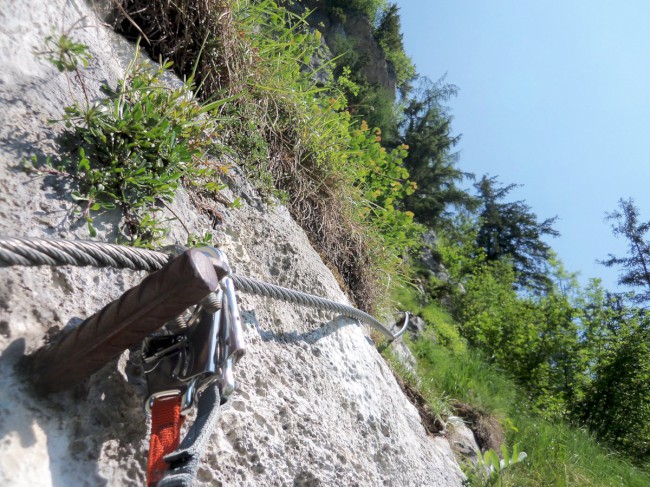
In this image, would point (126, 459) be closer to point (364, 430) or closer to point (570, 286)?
point (364, 430)

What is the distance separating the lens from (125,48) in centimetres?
255

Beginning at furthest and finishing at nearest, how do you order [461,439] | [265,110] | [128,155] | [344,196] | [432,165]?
[432,165], [461,439], [344,196], [265,110], [128,155]

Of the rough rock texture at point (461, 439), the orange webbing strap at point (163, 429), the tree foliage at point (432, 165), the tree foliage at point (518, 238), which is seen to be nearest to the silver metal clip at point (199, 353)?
the orange webbing strap at point (163, 429)

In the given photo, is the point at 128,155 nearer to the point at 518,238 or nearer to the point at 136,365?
the point at 136,365

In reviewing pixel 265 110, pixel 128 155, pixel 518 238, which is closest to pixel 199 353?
pixel 128 155

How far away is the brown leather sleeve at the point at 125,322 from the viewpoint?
41.1 inches

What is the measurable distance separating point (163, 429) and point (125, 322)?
28cm

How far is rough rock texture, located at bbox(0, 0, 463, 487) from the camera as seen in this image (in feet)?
3.98

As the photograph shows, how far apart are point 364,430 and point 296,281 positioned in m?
0.81

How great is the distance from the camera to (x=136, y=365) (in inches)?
55.7

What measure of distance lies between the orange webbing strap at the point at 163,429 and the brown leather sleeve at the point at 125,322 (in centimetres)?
17

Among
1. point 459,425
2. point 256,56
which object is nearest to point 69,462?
point 256,56

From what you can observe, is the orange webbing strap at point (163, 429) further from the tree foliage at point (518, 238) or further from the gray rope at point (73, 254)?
the tree foliage at point (518, 238)

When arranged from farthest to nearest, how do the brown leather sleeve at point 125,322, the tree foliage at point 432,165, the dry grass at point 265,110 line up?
the tree foliage at point 432,165
the dry grass at point 265,110
the brown leather sleeve at point 125,322
